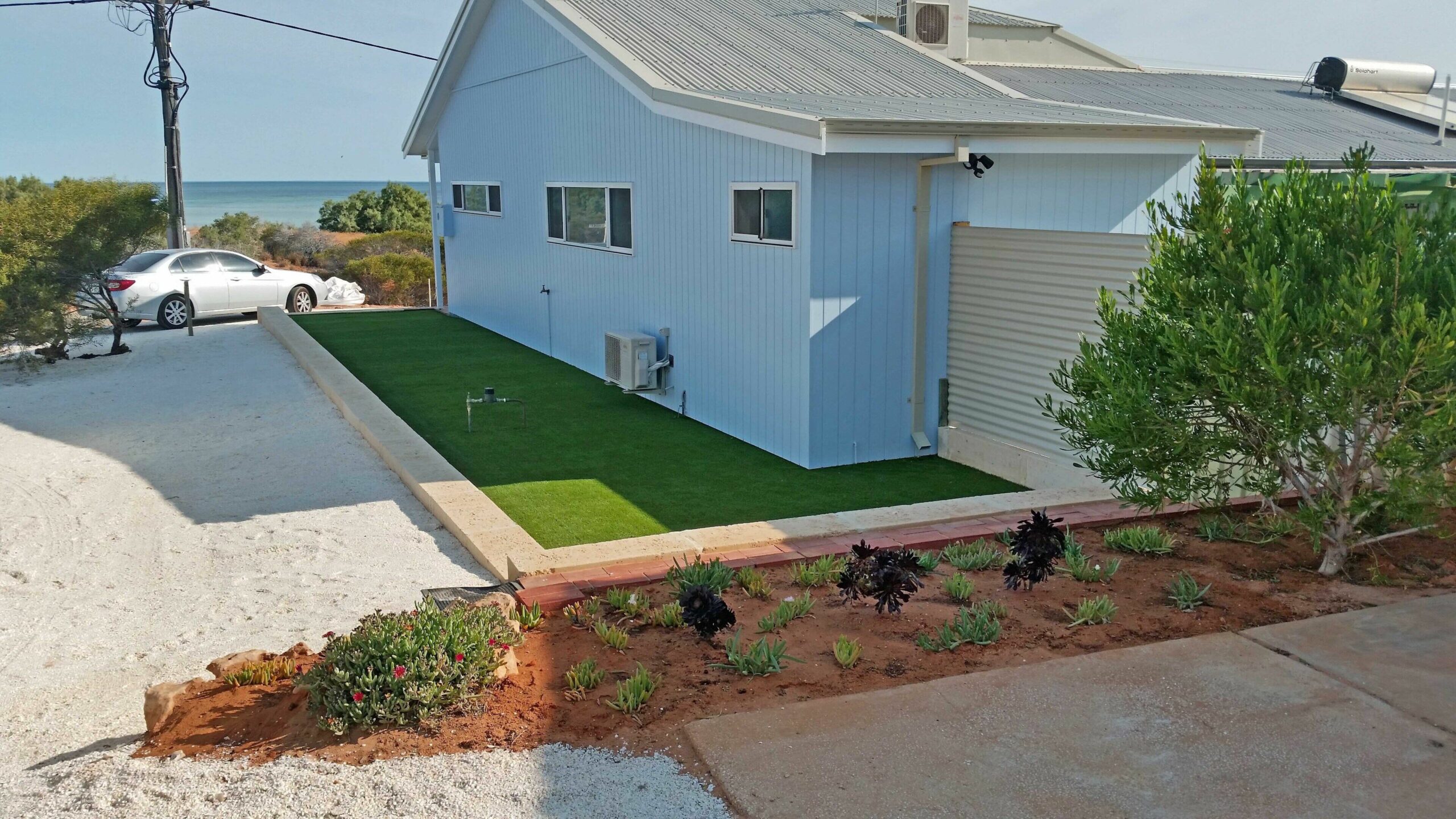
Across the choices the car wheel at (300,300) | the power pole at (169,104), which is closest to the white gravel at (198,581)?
the car wheel at (300,300)

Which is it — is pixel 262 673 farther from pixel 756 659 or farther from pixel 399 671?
pixel 756 659

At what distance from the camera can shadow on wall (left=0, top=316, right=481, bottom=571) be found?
8.68 metres

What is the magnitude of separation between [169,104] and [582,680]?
24.8 meters

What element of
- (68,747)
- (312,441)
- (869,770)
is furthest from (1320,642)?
(312,441)

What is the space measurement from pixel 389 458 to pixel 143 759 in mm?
5442

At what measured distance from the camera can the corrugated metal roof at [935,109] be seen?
27.9ft

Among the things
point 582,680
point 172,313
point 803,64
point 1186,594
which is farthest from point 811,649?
point 172,313

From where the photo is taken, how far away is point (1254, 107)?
51.2 feet

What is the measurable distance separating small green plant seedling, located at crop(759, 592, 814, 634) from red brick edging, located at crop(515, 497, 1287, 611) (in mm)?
690

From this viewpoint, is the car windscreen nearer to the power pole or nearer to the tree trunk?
the power pole

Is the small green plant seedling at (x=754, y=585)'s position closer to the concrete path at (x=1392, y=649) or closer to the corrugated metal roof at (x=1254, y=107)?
the concrete path at (x=1392, y=649)

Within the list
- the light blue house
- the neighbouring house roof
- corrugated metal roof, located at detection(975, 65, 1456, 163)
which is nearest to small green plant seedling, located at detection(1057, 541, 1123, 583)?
the light blue house

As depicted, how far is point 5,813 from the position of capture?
3.65 metres

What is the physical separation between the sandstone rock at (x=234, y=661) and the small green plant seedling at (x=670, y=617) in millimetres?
1637
